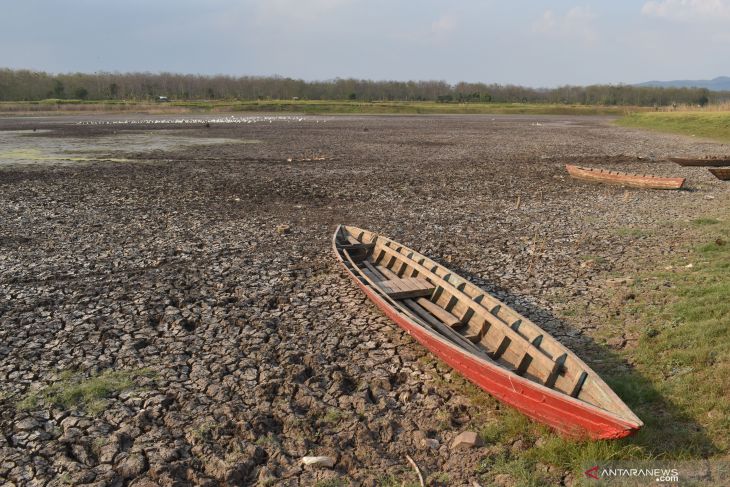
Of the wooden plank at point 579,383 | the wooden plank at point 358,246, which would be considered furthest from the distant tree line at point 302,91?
the wooden plank at point 579,383

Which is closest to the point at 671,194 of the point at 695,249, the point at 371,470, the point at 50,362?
the point at 695,249

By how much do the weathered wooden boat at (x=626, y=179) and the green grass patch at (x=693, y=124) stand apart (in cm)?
3071

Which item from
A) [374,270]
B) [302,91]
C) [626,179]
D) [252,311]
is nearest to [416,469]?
[252,311]

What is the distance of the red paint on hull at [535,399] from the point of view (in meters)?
6.51

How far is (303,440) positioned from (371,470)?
3.66ft

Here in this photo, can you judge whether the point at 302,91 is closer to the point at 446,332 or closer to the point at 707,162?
the point at 707,162

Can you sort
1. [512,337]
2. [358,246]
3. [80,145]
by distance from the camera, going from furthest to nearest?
[80,145] < [358,246] < [512,337]

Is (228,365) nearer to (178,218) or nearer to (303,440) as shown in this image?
(303,440)

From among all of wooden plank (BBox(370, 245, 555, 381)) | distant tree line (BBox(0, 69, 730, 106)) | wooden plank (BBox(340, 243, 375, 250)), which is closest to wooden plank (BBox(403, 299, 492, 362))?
wooden plank (BBox(370, 245, 555, 381))

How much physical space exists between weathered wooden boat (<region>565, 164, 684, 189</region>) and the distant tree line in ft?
473

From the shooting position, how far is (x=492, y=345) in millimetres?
9836

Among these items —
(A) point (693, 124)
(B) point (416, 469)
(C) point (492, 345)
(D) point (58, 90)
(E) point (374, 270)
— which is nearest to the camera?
(B) point (416, 469)

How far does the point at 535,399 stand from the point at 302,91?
579ft

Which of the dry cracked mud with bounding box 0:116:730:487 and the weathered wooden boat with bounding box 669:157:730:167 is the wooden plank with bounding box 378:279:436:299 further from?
the weathered wooden boat with bounding box 669:157:730:167
